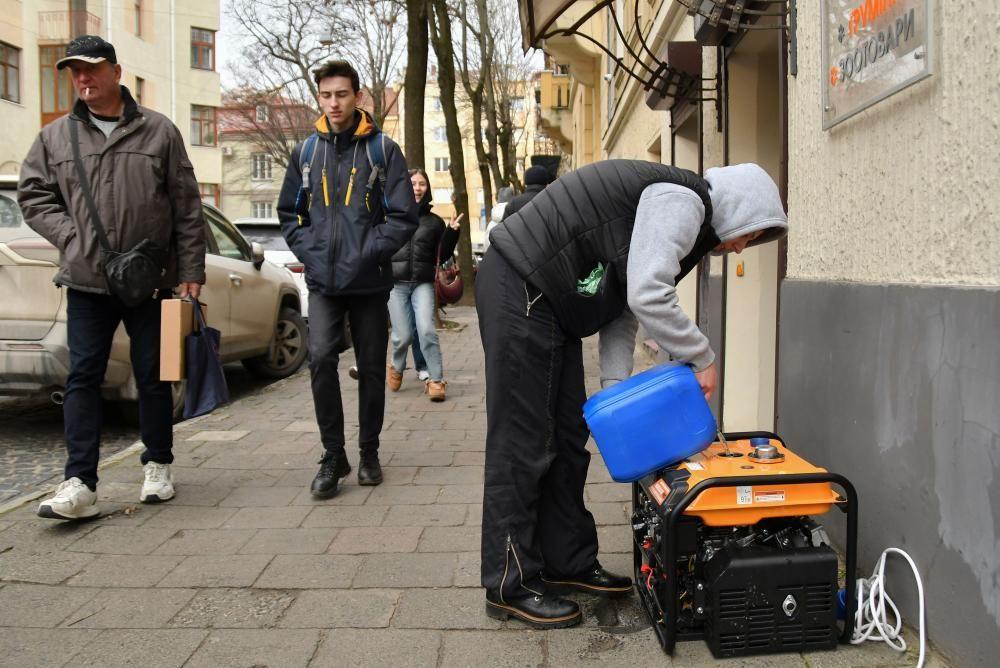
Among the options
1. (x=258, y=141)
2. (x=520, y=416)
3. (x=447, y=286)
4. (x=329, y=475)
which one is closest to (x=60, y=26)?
(x=258, y=141)

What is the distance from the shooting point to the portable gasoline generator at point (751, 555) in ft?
8.70

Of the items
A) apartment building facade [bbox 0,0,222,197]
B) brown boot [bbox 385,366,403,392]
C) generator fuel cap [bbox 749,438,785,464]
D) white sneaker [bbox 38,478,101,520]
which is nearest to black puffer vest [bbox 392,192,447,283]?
brown boot [bbox 385,366,403,392]

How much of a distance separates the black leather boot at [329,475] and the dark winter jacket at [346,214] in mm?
857

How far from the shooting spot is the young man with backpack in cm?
454

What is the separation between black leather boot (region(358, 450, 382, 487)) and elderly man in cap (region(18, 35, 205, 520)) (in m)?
1.17

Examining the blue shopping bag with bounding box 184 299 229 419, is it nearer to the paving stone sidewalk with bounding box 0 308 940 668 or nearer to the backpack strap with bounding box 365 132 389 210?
the paving stone sidewalk with bounding box 0 308 940 668

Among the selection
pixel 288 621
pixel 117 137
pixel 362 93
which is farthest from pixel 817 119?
pixel 117 137

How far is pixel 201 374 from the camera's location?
444 centimetres

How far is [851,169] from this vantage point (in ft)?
11.1

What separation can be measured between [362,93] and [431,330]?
3051mm

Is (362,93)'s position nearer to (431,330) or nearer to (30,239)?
(30,239)

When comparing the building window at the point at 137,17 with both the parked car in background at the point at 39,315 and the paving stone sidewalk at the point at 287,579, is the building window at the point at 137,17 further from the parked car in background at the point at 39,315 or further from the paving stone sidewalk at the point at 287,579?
the paving stone sidewalk at the point at 287,579

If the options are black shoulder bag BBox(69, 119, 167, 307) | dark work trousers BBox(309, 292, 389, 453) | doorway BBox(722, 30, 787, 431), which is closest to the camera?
black shoulder bag BBox(69, 119, 167, 307)

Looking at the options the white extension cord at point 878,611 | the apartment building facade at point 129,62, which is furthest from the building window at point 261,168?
the white extension cord at point 878,611
